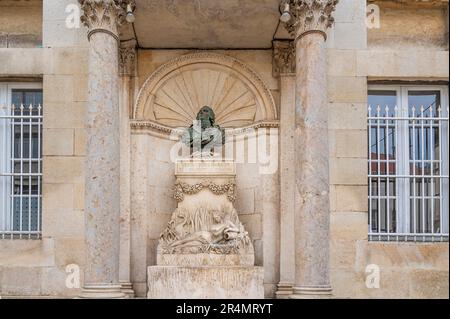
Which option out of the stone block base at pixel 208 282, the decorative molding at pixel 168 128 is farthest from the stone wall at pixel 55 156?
the stone block base at pixel 208 282

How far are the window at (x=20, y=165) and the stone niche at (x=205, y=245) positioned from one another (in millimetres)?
2728

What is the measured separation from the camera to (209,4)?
11.6 metres

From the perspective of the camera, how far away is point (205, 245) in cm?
1164

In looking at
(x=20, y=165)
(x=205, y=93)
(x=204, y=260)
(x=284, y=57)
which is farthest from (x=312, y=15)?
(x=20, y=165)

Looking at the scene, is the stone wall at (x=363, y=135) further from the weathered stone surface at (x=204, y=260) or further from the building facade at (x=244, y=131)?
the weathered stone surface at (x=204, y=260)

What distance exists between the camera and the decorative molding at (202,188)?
12461 mm

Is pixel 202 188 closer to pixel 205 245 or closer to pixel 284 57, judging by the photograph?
pixel 205 245

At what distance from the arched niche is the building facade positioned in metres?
0.02

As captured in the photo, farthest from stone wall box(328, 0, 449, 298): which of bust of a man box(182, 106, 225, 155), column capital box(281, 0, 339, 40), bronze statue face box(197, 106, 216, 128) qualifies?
bronze statue face box(197, 106, 216, 128)

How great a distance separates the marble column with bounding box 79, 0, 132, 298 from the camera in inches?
A: 402
